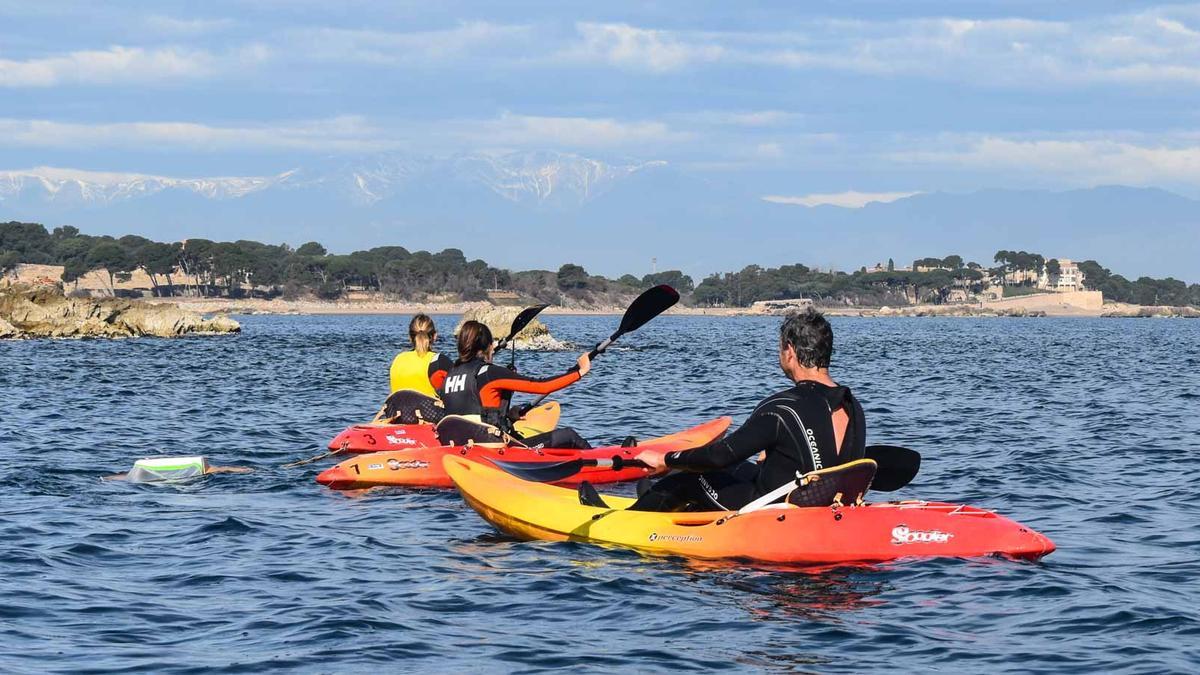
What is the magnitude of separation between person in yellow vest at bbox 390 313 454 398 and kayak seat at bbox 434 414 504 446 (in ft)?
3.48

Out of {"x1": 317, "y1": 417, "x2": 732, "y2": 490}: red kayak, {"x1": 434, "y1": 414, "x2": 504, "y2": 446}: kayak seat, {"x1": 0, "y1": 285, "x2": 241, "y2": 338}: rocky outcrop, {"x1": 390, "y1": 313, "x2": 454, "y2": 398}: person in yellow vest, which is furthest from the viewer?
{"x1": 0, "y1": 285, "x2": 241, "y2": 338}: rocky outcrop

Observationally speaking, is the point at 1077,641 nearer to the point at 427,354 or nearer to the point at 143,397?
the point at 427,354

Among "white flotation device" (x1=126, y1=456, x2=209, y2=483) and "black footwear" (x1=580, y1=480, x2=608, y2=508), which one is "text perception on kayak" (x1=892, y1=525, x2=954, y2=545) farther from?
"white flotation device" (x1=126, y1=456, x2=209, y2=483)

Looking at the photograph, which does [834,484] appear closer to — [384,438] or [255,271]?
[384,438]

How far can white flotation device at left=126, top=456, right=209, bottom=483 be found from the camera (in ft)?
47.4

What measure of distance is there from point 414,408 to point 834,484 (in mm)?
8078

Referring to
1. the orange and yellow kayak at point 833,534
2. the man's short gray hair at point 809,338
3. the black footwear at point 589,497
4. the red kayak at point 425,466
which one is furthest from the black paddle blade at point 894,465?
the red kayak at point 425,466

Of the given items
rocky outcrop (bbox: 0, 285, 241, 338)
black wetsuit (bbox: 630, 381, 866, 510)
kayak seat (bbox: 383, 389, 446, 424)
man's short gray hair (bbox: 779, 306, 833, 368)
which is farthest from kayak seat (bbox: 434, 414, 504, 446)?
rocky outcrop (bbox: 0, 285, 241, 338)

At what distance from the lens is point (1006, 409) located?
83.6 ft

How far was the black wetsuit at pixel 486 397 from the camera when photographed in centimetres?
1479

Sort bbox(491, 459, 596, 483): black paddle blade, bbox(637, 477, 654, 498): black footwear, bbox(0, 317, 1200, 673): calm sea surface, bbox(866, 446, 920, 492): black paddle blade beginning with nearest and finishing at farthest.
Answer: bbox(0, 317, 1200, 673): calm sea surface, bbox(866, 446, 920, 492): black paddle blade, bbox(637, 477, 654, 498): black footwear, bbox(491, 459, 596, 483): black paddle blade

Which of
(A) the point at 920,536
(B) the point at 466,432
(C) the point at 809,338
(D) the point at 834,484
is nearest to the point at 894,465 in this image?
(A) the point at 920,536

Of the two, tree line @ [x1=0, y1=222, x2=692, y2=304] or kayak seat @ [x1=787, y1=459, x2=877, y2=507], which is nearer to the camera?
kayak seat @ [x1=787, y1=459, x2=877, y2=507]

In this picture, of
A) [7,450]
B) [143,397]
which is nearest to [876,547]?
[7,450]
